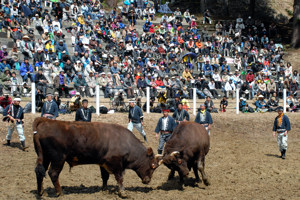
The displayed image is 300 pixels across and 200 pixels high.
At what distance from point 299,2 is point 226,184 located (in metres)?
25.0

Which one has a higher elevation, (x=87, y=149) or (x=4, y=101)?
(x=4, y=101)

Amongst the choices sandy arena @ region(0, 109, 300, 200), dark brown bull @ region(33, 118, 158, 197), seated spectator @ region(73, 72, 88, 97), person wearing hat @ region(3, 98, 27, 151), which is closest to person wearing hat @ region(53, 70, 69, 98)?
seated spectator @ region(73, 72, 88, 97)

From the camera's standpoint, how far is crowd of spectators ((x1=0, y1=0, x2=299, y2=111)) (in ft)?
68.0

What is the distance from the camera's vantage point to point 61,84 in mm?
19766

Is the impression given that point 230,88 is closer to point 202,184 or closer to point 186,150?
point 202,184

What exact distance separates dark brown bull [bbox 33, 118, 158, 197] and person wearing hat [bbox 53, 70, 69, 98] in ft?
31.9

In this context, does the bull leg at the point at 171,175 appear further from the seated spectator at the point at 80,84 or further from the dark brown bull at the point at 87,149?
the seated spectator at the point at 80,84

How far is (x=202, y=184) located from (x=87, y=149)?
10.9ft

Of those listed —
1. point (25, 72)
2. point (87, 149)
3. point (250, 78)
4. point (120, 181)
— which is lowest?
point (120, 181)

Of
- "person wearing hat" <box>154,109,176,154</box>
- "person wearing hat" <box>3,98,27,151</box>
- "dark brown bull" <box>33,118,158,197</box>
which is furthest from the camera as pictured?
"person wearing hat" <box>3,98,27,151</box>

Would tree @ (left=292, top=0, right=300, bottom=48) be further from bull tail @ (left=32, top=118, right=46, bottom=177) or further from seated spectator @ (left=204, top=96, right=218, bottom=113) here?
bull tail @ (left=32, top=118, right=46, bottom=177)

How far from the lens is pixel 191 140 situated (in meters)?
10.9

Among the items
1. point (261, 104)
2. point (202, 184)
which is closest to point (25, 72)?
point (202, 184)

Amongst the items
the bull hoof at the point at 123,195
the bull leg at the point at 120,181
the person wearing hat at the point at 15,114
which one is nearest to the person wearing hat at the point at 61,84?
the person wearing hat at the point at 15,114
